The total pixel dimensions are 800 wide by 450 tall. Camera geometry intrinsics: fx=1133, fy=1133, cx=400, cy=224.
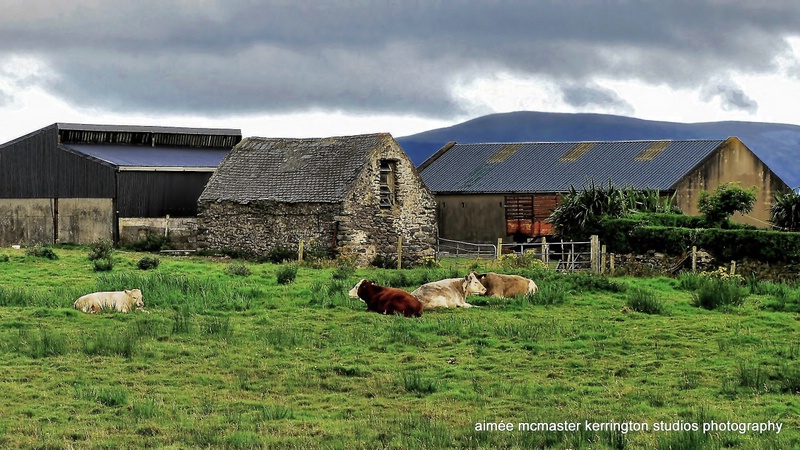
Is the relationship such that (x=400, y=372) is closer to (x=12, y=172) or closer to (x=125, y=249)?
(x=125, y=249)

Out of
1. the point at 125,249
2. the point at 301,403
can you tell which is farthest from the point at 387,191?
the point at 301,403

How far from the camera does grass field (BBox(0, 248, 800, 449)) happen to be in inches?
485

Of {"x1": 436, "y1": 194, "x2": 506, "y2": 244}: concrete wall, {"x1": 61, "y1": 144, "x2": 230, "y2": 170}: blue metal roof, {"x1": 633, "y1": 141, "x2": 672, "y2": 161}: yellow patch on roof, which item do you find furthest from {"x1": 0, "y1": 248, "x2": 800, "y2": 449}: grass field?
{"x1": 633, "y1": 141, "x2": 672, "y2": 161}: yellow patch on roof

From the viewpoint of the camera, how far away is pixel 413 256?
43.0m

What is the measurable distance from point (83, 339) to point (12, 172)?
3485 cm

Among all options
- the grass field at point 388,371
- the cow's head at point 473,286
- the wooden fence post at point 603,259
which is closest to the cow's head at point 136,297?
the grass field at point 388,371

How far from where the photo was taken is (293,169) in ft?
146

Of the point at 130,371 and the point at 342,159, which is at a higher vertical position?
the point at 342,159

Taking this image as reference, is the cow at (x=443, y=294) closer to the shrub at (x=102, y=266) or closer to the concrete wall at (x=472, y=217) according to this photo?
the shrub at (x=102, y=266)

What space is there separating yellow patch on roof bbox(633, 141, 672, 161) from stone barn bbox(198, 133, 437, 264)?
16.7 meters

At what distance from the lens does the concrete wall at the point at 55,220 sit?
4816 cm

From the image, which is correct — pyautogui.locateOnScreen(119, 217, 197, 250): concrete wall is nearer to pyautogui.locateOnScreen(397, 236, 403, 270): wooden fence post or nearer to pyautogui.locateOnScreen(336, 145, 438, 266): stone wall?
pyautogui.locateOnScreen(336, 145, 438, 266): stone wall

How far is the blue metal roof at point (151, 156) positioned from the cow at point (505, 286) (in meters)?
26.8

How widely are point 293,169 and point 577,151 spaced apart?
69.3ft
